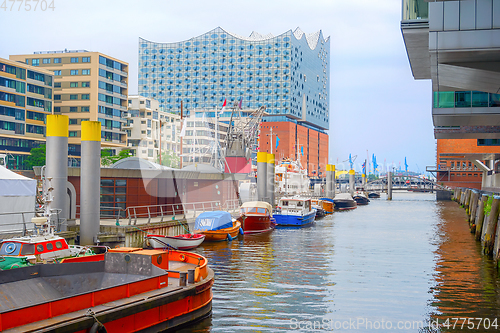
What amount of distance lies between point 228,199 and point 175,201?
10271mm

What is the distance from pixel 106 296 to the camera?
42.7 ft

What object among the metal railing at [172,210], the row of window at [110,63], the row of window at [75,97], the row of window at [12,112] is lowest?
the metal railing at [172,210]

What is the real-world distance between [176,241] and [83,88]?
85625 mm

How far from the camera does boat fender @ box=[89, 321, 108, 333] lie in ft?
38.0

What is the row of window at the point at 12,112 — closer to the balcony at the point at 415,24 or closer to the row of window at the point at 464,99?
the row of window at the point at 464,99

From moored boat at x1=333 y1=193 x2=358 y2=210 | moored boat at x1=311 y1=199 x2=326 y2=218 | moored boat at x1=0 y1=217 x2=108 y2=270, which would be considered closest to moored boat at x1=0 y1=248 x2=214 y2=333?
moored boat at x1=0 y1=217 x2=108 y2=270

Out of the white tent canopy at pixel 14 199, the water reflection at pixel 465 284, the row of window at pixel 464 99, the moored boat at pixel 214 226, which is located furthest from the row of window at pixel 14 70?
the water reflection at pixel 465 284

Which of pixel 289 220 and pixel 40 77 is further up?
pixel 40 77

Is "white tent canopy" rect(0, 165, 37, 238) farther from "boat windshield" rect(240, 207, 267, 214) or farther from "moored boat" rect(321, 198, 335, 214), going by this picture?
"moored boat" rect(321, 198, 335, 214)

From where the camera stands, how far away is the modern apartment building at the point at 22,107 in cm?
8850

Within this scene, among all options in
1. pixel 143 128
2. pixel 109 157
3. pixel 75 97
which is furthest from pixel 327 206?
pixel 143 128

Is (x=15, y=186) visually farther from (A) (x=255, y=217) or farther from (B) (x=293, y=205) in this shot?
(B) (x=293, y=205)

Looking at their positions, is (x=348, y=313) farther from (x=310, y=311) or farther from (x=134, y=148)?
(x=134, y=148)

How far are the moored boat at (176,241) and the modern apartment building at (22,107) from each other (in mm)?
65212
